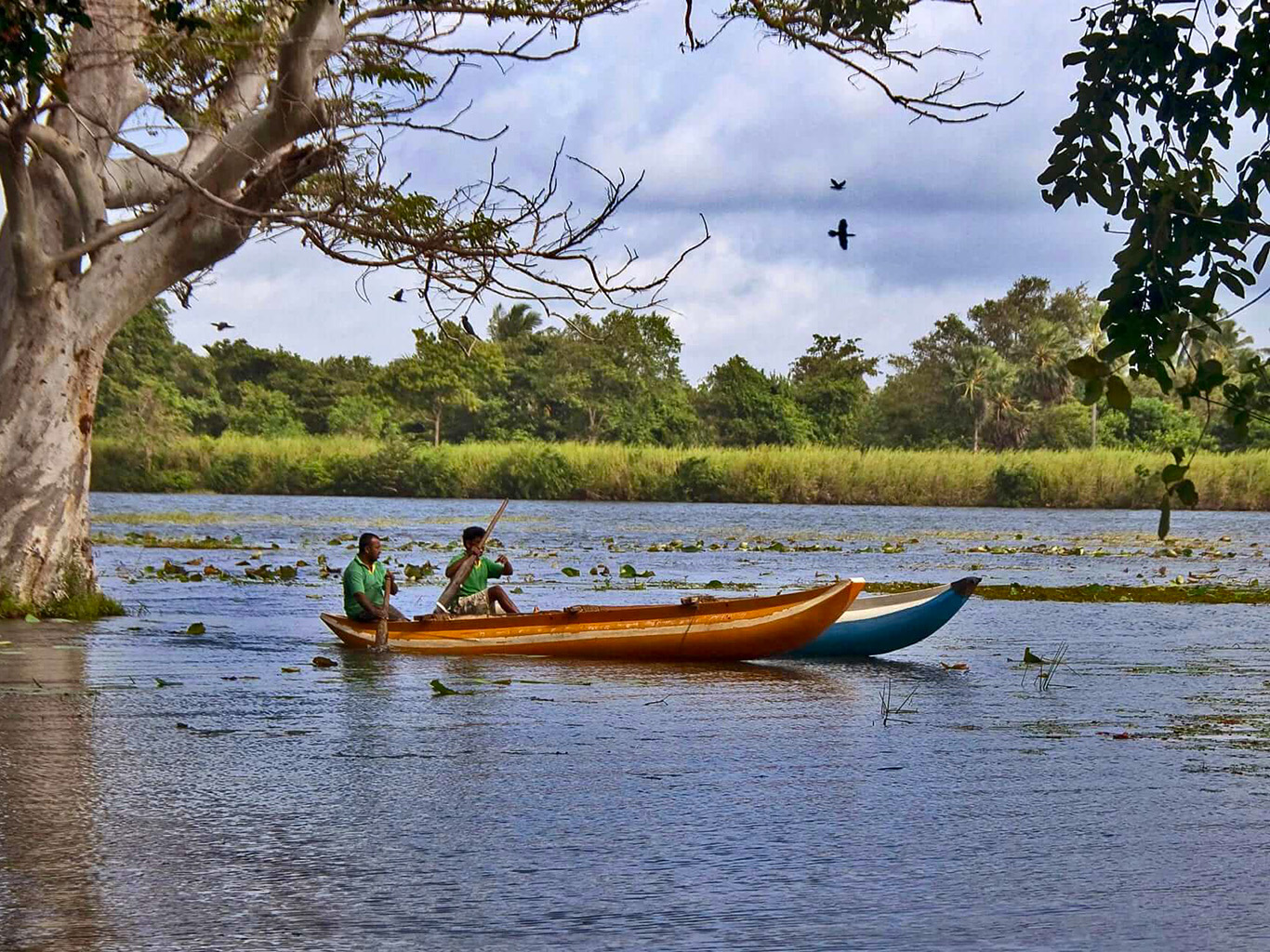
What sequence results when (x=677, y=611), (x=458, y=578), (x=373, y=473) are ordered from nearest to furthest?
(x=677, y=611) < (x=458, y=578) < (x=373, y=473)

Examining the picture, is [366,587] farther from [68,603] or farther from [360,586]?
[68,603]

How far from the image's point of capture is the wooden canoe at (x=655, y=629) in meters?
14.6

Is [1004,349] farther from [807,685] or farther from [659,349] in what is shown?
[807,685]

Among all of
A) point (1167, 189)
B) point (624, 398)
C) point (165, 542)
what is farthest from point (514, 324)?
point (1167, 189)

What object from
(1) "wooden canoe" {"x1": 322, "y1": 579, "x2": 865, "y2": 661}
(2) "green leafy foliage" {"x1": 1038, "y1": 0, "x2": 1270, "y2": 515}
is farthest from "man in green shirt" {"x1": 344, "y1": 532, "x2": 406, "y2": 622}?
(2) "green leafy foliage" {"x1": 1038, "y1": 0, "x2": 1270, "y2": 515}

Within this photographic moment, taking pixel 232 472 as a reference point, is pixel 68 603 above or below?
below

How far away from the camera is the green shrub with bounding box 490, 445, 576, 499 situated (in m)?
60.1

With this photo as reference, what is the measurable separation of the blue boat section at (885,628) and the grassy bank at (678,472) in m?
41.3

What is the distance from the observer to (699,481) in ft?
198

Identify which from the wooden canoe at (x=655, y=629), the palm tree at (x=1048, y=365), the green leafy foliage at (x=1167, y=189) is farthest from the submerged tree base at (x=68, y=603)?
the palm tree at (x=1048, y=365)

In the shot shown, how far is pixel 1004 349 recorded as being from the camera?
80625 mm

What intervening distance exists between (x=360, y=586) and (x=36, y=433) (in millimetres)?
3796

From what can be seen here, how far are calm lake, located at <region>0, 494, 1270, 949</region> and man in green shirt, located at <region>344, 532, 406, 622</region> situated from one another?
1.43 ft

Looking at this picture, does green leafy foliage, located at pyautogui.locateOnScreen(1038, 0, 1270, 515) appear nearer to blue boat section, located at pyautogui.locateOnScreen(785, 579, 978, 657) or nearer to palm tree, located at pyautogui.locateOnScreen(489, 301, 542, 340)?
blue boat section, located at pyautogui.locateOnScreen(785, 579, 978, 657)
